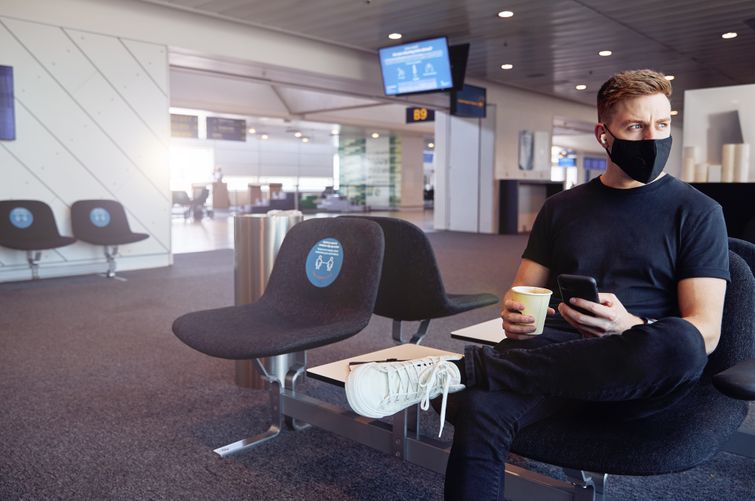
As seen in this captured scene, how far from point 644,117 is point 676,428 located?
Result: 73 cm

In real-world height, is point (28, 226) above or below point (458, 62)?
below

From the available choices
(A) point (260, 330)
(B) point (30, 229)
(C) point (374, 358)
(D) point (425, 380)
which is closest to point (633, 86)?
(D) point (425, 380)

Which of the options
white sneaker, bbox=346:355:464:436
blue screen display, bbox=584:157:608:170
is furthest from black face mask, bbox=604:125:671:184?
blue screen display, bbox=584:157:608:170

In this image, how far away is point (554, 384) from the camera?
134 centimetres

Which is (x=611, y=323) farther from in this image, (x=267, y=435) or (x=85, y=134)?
(x=85, y=134)

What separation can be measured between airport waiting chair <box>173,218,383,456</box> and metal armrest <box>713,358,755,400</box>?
1.10 meters

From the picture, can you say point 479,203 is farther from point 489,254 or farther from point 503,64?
point 489,254

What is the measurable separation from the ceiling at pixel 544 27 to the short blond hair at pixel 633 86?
533 cm

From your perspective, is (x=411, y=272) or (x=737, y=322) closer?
(x=737, y=322)

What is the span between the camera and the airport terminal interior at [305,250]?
1.87 meters

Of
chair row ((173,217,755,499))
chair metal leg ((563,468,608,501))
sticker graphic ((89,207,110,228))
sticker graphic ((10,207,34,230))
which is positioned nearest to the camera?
chair row ((173,217,755,499))

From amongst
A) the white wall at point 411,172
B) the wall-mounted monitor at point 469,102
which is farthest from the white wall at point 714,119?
the white wall at point 411,172

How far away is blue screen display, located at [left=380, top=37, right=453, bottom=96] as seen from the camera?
790 cm

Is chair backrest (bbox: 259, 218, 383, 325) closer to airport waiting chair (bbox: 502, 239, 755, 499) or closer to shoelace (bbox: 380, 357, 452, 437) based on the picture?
shoelace (bbox: 380, 357, 452, 437)
